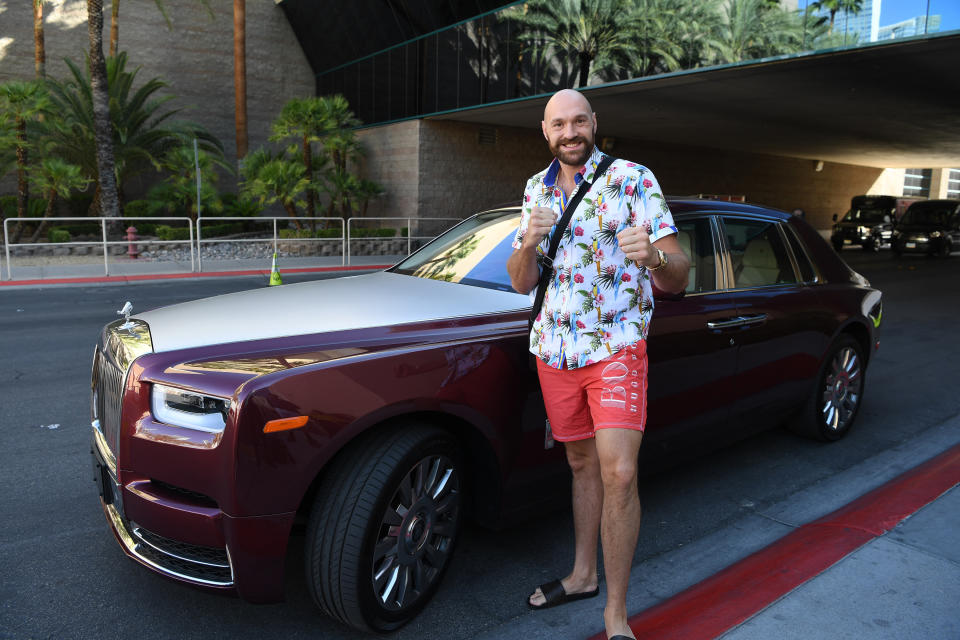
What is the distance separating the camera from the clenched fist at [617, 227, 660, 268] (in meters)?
2.33

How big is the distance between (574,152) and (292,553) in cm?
221

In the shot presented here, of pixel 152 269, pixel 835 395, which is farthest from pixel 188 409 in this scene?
pixel 152 269

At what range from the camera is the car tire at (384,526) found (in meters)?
2.45

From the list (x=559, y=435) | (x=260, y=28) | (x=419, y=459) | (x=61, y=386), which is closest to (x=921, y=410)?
(x=559, y=435)

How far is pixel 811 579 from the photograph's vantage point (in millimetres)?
3012

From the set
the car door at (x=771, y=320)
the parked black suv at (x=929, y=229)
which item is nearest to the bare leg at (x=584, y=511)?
the car door at (x=771, y=320)

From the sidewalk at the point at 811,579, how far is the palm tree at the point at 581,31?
46.9 feet

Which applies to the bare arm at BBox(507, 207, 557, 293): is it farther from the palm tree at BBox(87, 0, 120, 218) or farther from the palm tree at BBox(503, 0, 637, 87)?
the palm tree at BBox(87, 0, 120, 218)

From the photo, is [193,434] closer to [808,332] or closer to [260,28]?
[808,332]

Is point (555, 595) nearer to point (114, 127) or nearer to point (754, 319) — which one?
point (754, 319)

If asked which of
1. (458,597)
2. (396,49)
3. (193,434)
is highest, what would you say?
(396,49)

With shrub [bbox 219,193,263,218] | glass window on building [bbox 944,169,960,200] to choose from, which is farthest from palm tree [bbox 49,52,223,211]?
glass window on building [bbox 944,169,960,200]

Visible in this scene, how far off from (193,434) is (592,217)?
5.11 feet

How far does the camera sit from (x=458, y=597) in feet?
9.86
